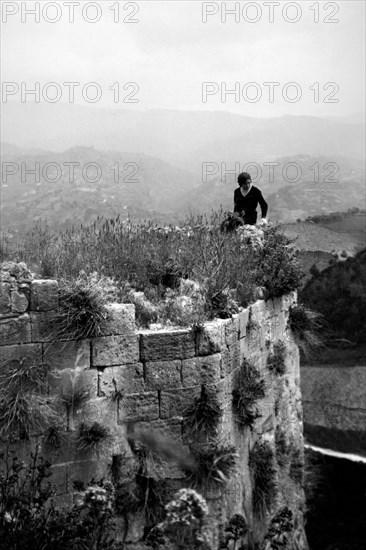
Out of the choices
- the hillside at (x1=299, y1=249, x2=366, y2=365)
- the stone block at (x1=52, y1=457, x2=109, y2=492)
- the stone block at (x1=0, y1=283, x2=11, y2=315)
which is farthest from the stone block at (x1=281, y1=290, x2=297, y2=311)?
the hillside at (x1=299, y1=249, x2=366, y2=365)

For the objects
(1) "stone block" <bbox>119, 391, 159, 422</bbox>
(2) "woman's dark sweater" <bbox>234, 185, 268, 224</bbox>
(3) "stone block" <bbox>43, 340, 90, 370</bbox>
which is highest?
(2) "woman's dark sweater" <bbox>234, 185, 268, 224</bbox>

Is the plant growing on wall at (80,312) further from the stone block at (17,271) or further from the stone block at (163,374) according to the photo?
the stone block at (163,374)

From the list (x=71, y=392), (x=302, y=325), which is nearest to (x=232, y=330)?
(x=71, y=392)

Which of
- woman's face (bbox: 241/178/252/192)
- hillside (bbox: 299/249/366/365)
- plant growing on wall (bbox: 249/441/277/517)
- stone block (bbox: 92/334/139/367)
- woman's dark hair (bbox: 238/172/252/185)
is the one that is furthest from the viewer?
hillside (bbox: 299/249/366/365)

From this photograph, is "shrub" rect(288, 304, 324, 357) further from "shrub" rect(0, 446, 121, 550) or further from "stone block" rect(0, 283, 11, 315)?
"shrub" rect(0, 446, 121, 550)

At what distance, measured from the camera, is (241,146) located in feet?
592

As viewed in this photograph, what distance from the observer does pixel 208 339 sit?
6.38 meters

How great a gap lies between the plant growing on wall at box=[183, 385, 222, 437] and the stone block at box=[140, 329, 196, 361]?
484 mm

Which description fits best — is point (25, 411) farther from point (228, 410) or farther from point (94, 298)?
point (228, 410)

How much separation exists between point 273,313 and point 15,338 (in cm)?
431

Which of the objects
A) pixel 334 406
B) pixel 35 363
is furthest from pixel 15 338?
pixel 334 406

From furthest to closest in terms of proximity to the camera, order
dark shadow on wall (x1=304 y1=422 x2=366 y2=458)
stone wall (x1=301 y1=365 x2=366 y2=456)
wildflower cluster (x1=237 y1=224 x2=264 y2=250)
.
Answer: stone wall (x1=301 y1=365 x2=366 y2=456) → dark shadow on wall (x1=304 y1=422 x2=366 y2=458) → wildflower cluster (x1=237 y1=224 x2=264 y2=250)

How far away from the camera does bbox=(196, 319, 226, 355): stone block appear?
251 inches

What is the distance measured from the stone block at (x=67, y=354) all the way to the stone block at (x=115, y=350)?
0.09 meters
